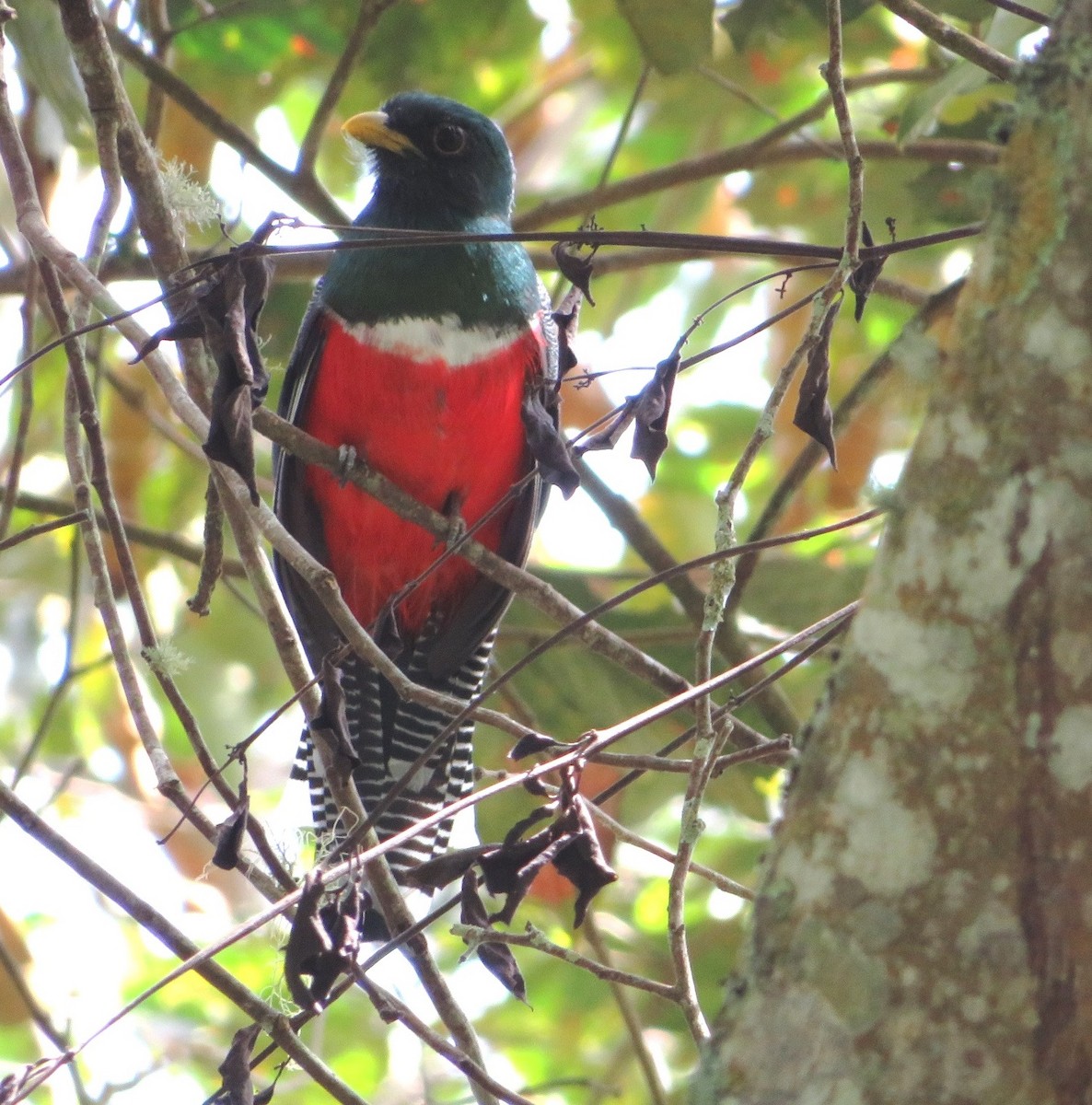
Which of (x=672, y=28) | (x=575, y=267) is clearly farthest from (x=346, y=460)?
(x=575, y=267)

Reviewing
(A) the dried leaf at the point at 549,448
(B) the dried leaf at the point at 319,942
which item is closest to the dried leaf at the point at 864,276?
(A) the dried leaf at the point at 549,448

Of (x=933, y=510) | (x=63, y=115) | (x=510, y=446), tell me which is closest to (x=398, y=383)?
(x=510, y=446)

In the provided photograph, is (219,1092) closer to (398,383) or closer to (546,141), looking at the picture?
(398,383)

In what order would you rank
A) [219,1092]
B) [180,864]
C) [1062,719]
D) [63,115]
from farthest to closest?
[180,864] < [63,115] < [219,1092] < [1062,719]

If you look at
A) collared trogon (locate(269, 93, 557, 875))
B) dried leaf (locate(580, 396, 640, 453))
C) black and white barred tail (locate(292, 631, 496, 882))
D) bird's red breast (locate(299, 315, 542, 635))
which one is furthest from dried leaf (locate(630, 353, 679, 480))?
black and white barred tail (locate(292, 631, 496, 882))

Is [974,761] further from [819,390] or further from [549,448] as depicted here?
[549,448]

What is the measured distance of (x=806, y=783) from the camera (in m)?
1.28

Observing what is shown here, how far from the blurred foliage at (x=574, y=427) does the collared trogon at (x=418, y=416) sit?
228 mm

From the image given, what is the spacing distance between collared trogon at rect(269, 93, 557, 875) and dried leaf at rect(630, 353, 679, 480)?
53.5 inches

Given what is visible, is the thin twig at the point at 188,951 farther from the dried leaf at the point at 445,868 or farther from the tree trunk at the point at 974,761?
the tree trunk at the point at 974,761

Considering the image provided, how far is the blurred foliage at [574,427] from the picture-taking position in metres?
3.99

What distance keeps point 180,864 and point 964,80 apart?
4.42 meters

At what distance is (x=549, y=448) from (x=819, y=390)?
1.54ft

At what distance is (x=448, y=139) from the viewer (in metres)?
4.20
